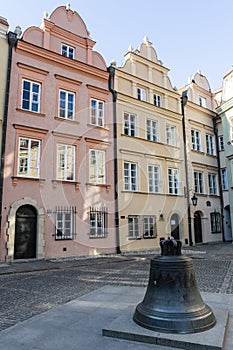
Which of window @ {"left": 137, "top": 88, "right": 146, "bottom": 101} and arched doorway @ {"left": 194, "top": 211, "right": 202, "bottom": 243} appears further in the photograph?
arched doorway @ {"left": 194, "top": 211, "right": 202, "bottom": 243}

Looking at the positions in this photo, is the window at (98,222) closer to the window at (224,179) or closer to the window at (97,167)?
the window at (97,167)

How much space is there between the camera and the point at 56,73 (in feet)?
54.1

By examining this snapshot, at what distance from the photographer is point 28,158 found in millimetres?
14578

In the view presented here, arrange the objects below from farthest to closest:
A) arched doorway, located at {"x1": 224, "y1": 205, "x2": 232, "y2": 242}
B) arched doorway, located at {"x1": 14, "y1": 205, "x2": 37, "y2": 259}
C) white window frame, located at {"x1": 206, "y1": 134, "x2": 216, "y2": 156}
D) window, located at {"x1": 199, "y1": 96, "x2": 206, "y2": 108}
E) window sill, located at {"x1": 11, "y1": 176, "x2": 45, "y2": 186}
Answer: window, located at {"x1": 199, "y1": 96, "x2": 206, "y2": 108} < white window frame, located at {"x1": 206, "y1": 134, "x2": 216, "y2": 156} < arched doorway, located at {"x1": 224, "y1": 205, "x2": 232, "y2": 242} < window sill, located at {"x1": 11, "y1": 176, "x2": 45, "y2": 186} < arched doorway, located at {"x1": 14, "y1": 205, "x2": 37, "y2": 259}

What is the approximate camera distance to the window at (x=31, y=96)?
15.2 m

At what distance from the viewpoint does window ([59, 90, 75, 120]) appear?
1647 cm

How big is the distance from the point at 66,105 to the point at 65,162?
350 centimetres

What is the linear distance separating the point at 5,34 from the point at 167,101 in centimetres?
1254

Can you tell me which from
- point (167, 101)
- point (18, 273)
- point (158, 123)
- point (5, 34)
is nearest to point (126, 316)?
point (18, 273)

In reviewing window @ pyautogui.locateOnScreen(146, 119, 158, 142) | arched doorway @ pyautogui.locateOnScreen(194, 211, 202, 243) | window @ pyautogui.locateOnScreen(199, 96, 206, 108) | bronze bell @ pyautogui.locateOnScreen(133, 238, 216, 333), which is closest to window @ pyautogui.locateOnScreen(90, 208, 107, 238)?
window @ pyautogui.locateOnScreen(146, 119, 158, 142)

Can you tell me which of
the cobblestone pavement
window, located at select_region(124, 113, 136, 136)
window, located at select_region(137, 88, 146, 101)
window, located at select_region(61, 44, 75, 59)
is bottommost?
the cobblestone pavement

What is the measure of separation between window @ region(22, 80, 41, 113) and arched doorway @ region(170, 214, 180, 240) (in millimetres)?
12072

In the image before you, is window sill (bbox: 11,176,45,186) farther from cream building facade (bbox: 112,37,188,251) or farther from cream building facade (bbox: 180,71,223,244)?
cream building facade (bbox: 180,71,223,244)

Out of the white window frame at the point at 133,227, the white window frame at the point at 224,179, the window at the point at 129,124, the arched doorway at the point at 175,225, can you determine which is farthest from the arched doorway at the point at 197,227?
the window at the point at 129,124
